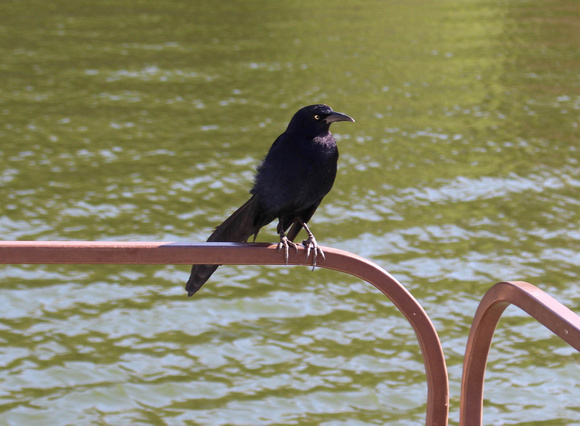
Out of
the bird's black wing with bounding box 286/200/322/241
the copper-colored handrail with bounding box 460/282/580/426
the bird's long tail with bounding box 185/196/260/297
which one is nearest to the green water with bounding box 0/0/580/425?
the bird's black wing with bounding box 286/200/322/241

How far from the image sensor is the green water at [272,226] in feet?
24.0

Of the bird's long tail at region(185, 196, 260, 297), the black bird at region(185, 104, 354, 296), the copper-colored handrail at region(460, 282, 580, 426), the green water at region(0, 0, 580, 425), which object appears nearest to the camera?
the copper-colored handrail at region(460, 282, 580, 426)

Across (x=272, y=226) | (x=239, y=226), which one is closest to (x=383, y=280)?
(x=239, y=226)

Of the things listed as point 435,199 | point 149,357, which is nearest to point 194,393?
point 149,357

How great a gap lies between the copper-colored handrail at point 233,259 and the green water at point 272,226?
4069 mm

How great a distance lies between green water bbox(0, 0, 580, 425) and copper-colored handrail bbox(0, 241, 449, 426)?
13.3 ft

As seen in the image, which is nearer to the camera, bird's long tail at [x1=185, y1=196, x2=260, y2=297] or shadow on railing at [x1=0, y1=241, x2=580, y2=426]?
shadow on railing at [x1=0, y1=241, x2=580, y2=426]

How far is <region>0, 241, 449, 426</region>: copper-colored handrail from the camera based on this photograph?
2781mm

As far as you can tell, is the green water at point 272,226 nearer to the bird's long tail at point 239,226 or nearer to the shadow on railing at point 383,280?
the bird's long tail at point 239,226

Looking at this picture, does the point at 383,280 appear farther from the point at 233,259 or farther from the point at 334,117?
the point at 334,117

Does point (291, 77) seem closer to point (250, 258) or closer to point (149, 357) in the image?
point (149, 357)

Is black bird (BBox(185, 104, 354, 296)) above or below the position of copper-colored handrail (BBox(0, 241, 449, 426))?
above

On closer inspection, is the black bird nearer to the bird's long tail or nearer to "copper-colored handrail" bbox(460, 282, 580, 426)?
the bird's long tail

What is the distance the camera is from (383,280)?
2.96 m
